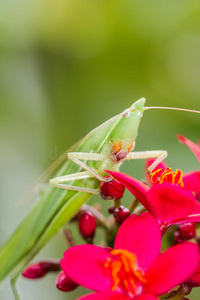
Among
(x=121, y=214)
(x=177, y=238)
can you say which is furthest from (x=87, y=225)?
(x=177, y=238)

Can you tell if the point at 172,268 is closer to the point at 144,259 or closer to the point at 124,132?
the point at 144,259

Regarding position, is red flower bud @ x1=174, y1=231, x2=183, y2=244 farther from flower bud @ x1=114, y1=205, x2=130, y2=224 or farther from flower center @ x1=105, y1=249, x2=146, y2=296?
flower center @ x1=105, y1=249, x2=146, y2=296

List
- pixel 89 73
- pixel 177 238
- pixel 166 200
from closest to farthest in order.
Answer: pixel 166 200, pixel 177 238, pixel 89 73

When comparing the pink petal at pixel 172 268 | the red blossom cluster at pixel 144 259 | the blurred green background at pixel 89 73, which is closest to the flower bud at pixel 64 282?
the red blossom cluster at pixel 144 259

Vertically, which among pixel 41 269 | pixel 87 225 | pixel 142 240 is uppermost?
pixel 142 240

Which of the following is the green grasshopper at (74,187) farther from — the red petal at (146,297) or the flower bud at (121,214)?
the red petal at (146,297)

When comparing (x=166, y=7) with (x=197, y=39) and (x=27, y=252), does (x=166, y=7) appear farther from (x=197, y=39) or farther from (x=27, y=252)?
(x=27, y=252)

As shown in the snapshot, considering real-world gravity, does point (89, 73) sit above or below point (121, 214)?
above
